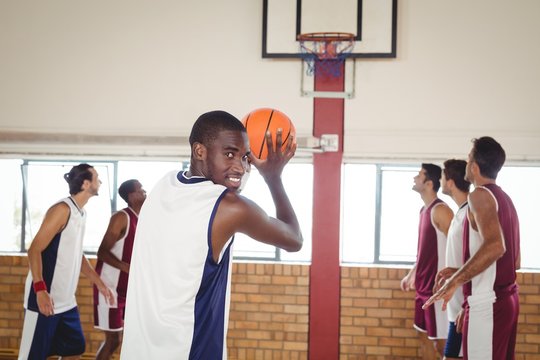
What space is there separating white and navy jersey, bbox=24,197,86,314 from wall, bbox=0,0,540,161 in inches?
55.6

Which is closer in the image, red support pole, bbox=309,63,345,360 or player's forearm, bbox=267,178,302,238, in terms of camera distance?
player's forearm, bbox=267,178,302,238

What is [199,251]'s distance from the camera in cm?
193

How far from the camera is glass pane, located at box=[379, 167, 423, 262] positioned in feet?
18.3

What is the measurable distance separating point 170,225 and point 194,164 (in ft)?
0.70

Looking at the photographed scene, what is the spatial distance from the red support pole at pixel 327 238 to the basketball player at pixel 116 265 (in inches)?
59.5

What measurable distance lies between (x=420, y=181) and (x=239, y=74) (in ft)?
5.71

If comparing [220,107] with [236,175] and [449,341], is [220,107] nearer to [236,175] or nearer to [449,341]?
[449,341]

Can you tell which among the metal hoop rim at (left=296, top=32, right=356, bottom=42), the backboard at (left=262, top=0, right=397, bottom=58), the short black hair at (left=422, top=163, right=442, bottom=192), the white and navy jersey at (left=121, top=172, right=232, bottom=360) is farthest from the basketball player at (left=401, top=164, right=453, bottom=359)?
the white and navy jersey at (left=121, top=172, right=232, bottom=360)

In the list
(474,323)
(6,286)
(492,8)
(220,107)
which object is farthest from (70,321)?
(492,8)

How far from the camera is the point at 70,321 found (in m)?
4.30

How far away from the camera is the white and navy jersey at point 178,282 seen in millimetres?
1934

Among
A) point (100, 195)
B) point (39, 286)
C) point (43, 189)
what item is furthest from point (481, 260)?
point (43, 189)

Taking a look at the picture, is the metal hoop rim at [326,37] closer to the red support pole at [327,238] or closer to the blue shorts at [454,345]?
the red support pole at [327,238]

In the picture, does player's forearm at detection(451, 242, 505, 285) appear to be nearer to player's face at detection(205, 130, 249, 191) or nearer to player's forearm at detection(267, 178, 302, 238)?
player's forearm at detection(267, 178, 302, 238)
